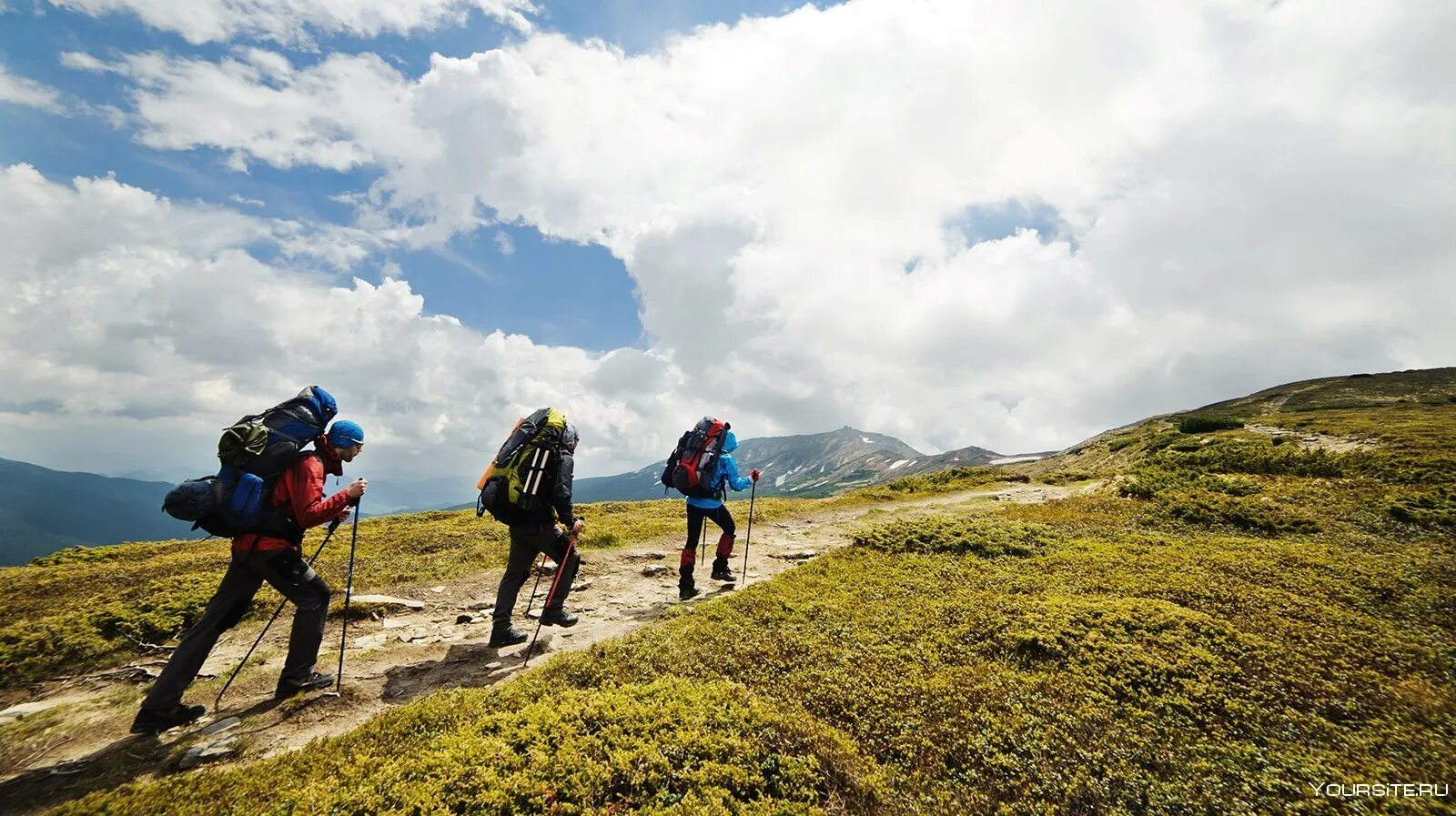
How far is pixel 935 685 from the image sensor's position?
25.5ft

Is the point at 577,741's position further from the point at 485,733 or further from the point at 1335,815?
the point at 1335,815

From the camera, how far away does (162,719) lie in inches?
290

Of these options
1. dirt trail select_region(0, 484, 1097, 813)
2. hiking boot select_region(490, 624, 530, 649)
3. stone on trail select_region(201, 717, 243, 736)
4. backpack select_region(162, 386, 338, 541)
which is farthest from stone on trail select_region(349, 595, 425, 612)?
backpack select_region(162, 386, 338, 541)

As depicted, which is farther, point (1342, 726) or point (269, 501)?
point (269, 501)

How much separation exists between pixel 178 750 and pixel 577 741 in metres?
5.05

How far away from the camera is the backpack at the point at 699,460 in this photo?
1392cm

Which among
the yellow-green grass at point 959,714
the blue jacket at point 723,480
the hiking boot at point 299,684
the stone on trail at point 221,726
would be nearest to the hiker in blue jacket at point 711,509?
the blue jacket at point 723,480

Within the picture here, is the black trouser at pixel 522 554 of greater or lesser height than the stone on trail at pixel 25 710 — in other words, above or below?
above

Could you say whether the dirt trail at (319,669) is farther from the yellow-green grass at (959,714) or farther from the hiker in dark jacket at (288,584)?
the yellow-green grass at (959,714)

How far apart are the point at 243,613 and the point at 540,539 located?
175 inches

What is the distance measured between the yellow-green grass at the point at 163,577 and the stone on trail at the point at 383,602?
4.98 ft

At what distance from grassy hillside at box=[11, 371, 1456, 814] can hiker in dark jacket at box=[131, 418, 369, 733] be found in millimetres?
1901

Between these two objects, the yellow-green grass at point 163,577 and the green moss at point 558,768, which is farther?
the yellow-green grass at point 163,577

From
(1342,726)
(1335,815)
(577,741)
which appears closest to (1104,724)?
(1335,815)
